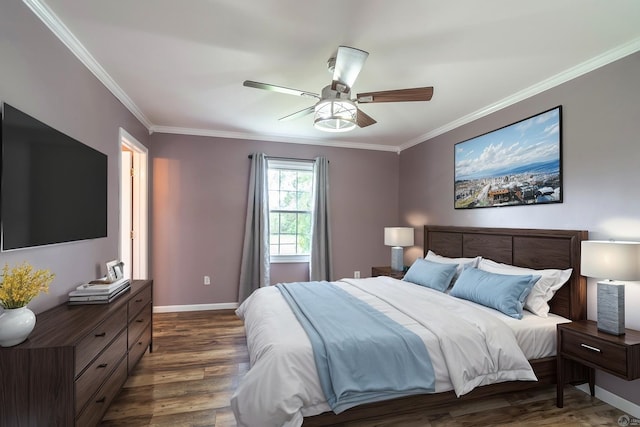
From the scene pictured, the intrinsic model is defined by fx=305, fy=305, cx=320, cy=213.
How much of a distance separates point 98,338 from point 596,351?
3.15 metres

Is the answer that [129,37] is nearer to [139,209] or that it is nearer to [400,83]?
[400,83]

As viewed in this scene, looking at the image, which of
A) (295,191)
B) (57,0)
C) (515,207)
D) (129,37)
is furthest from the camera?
(295,191)

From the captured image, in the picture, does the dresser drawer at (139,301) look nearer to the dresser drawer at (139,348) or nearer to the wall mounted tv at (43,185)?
the dresser drawer at (139,348)

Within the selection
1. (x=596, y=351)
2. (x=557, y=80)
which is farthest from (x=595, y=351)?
Result: (x=557, y=80)

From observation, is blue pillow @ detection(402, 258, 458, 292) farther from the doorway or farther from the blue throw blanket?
the doorway

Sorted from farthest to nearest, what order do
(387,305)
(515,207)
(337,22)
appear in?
(515,207)
(387,305)
(337,22)

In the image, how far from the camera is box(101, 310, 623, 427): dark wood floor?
204 cm

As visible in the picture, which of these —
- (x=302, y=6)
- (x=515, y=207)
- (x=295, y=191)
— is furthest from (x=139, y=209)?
(x=515, y=207)

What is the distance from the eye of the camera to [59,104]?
206cm

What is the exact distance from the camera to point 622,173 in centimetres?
223

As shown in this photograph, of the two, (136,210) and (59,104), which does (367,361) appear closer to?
(59,104)

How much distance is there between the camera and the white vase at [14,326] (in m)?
1.38

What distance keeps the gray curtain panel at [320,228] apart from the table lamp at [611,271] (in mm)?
3123

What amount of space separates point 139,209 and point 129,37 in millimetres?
2374
